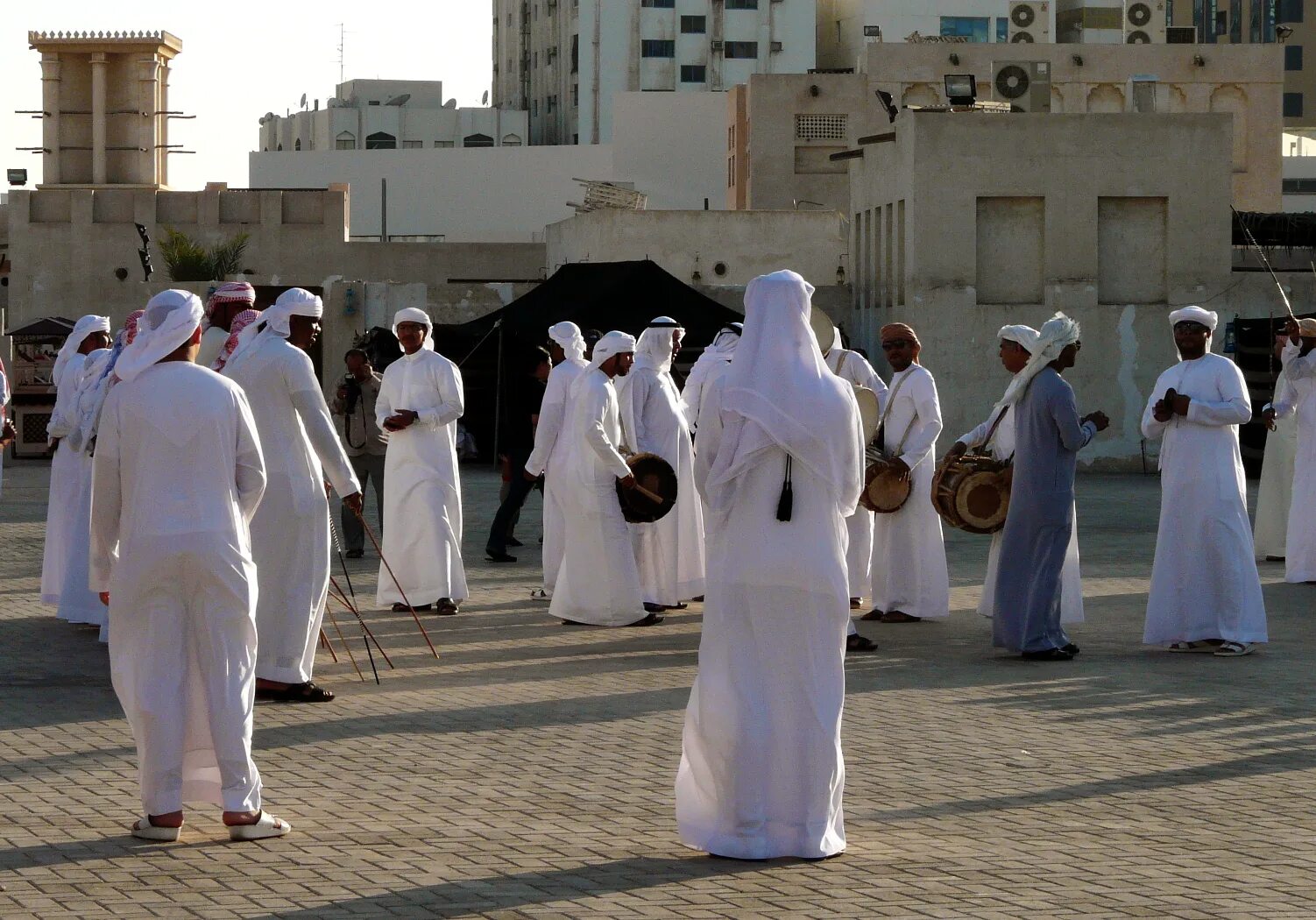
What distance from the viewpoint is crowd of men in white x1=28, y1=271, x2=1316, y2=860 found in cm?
658

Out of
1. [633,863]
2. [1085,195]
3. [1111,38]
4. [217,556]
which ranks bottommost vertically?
[633,863]

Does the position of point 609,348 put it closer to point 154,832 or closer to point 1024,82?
point 154,832

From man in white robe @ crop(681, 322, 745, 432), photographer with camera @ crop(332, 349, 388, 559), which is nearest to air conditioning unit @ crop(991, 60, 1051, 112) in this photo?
photographer with camera @ crop(332, 349, 388, 559)

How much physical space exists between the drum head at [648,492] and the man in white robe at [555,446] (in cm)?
40

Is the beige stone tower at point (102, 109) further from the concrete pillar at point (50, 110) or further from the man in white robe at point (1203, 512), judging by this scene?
the man in white robe at point (1203, 512)

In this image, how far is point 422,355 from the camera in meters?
12.9

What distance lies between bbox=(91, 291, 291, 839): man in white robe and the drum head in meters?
5.71

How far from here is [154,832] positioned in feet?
21.7

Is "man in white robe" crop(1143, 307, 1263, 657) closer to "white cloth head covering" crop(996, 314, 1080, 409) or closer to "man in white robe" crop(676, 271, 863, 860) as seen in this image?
"white cloth head covering" crop(996, 314, 1080, 409)

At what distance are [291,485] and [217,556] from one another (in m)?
2.61

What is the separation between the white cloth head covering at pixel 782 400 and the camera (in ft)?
22.1

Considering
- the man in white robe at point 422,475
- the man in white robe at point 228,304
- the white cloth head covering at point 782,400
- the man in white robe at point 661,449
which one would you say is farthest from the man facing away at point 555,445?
the white cloth head covering at point 782,400

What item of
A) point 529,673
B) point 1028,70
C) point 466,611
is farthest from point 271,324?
point 1028,70

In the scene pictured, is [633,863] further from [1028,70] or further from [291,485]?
[1028,70]
